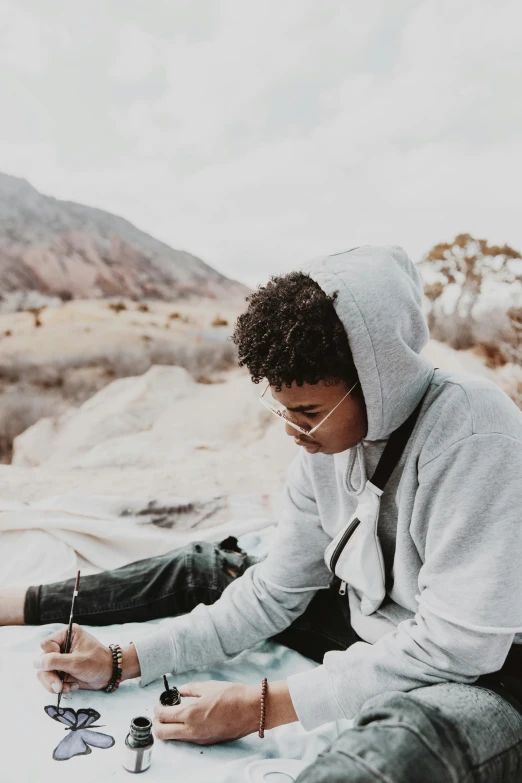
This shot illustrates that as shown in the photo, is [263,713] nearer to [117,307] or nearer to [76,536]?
[76,536]

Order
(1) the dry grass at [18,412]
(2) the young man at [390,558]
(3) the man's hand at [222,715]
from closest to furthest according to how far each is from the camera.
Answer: (2) the young man at [390,558] < (3) the man's hand at [222,715] < (1) the dry grass at [18,412]

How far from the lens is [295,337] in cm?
86

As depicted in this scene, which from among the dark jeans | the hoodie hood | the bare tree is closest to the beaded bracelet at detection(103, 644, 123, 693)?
the dark jeans

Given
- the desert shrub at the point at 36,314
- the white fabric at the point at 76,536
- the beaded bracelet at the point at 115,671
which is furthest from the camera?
the desert shrub at the point at 36,314

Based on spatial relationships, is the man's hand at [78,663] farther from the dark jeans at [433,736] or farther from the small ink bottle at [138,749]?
the dark jeans at [433,736]

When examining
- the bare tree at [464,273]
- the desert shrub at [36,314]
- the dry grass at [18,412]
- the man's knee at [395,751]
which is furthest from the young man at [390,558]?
the bare tree at [464,273]

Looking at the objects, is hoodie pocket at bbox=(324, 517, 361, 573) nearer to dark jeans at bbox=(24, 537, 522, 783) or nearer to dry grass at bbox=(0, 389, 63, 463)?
dark jeans at bbox=(24, 537, 522, 783)

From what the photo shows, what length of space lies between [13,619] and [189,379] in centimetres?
304

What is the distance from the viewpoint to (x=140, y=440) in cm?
337

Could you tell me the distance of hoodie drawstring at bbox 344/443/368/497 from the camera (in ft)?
3.44

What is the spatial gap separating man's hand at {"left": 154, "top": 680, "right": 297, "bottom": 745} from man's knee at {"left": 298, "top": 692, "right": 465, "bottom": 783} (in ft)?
0.91

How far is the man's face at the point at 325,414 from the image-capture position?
3.01 feet

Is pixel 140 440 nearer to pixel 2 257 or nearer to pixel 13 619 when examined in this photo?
pixel 2 257

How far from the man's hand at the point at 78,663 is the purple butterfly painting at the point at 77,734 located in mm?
46
